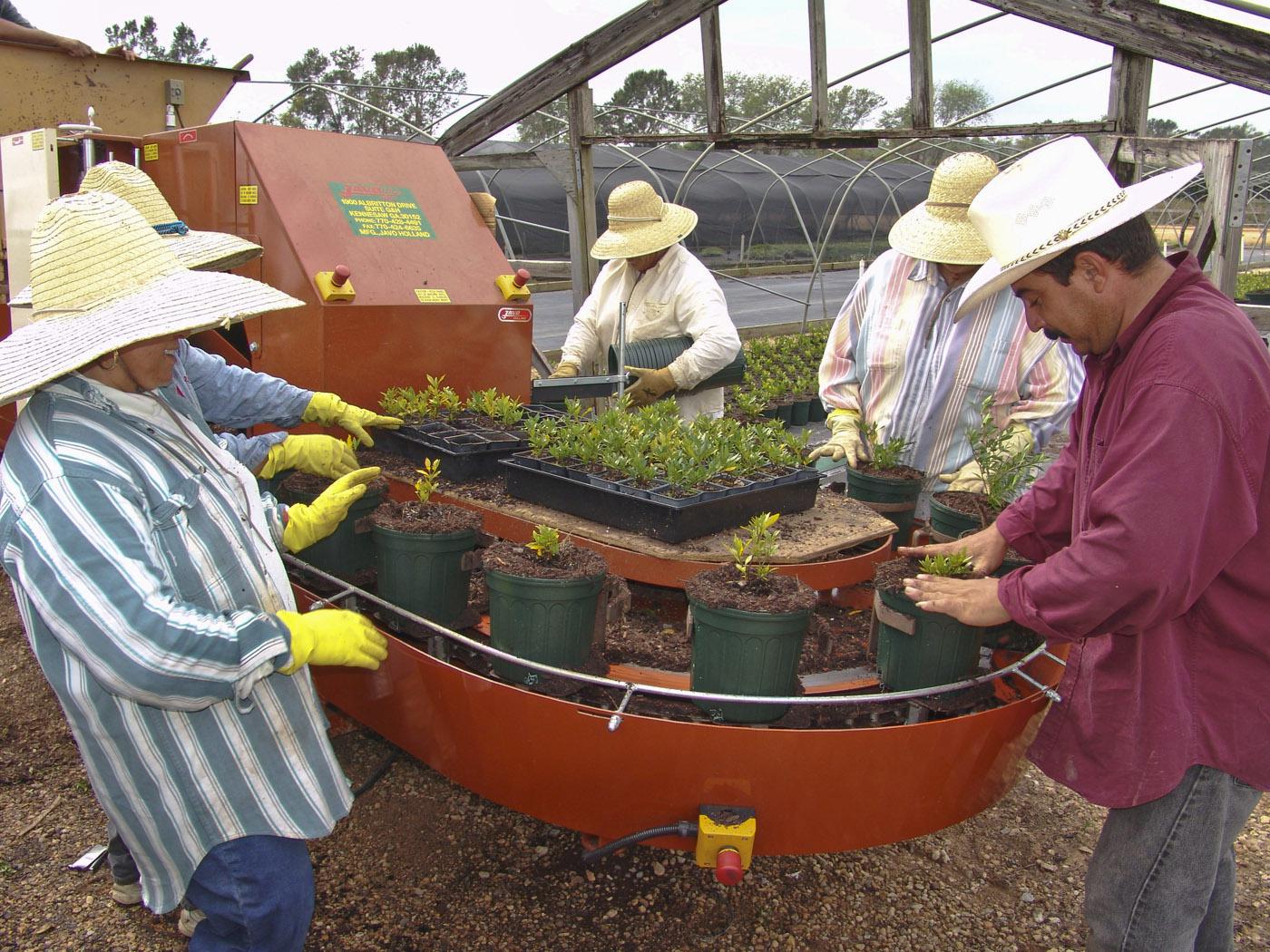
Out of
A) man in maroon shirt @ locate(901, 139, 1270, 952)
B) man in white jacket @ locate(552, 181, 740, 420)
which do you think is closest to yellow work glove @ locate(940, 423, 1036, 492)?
man in maroon shirt @ locate(901, 139, 1270, 952)

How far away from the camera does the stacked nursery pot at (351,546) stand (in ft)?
9.21

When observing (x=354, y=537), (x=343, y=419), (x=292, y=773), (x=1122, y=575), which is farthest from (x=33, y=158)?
(x=1122, y=575)

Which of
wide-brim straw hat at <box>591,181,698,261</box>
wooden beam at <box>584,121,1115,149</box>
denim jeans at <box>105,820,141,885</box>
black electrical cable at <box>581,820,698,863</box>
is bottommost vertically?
denim jeans at <box>105,820,141,885</box>

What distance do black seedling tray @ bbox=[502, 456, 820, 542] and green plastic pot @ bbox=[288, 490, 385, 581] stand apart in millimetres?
441

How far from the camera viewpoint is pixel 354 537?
9.45ft

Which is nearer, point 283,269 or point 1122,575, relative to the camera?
point 1122,575

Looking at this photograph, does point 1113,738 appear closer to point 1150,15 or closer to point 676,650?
point 676,650

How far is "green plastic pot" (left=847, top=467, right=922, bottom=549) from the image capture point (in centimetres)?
321

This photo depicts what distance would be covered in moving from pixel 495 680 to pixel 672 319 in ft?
8.92

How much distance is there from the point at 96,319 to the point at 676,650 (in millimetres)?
1587

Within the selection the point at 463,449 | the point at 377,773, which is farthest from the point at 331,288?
the point at 377,773

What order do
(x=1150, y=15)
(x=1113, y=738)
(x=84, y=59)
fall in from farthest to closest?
(x=84, y=59) → (x=1150, y=15) → (x=1113, y=738)

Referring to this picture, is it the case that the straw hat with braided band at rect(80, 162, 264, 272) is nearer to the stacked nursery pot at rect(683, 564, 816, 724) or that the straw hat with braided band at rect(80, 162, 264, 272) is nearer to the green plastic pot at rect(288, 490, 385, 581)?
the green plastic pot at rect(288, 490, 385, 581)

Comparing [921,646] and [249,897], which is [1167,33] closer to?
[921,646]
